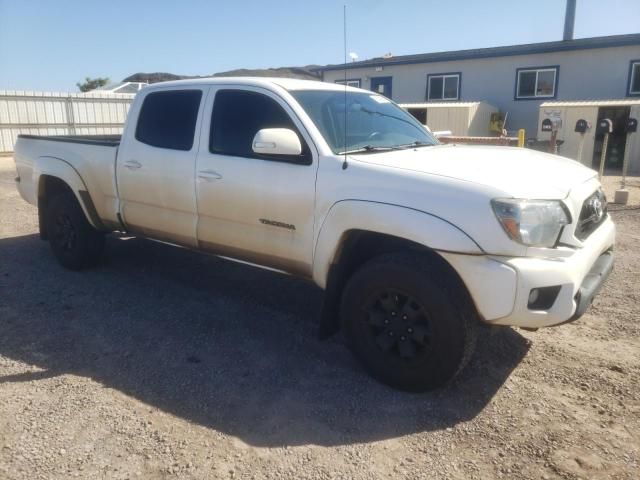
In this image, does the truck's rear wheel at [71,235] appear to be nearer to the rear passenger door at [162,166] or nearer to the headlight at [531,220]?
the rear passenger door at [162,166]

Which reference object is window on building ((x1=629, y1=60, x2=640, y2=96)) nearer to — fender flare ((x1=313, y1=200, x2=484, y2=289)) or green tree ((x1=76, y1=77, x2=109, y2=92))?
fender flare ((x1=313, y1=200, x2=484, y2=289))

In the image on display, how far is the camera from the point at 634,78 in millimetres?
17359

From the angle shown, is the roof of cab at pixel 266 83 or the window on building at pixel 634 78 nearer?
the roof of cab at pixel 266 83

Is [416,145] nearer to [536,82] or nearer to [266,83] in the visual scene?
[266,83]

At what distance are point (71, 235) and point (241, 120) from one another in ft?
8.49

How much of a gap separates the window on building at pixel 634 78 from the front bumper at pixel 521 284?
58.1 ft

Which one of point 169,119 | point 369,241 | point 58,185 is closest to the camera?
point 369,241

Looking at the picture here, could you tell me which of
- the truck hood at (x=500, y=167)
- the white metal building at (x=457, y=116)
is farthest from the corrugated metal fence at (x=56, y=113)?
the truck hood at (x=500, y=167)

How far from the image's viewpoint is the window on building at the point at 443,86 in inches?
822

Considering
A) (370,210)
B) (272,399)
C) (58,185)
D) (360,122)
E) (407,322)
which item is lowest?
(272,399)

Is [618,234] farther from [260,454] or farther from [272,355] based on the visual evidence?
[260,454]

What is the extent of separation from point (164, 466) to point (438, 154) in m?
2.55

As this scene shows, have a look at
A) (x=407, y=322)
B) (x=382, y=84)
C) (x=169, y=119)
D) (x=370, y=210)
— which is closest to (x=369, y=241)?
(x=370, y=210)

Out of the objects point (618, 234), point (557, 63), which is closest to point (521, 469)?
point (618, 234)
